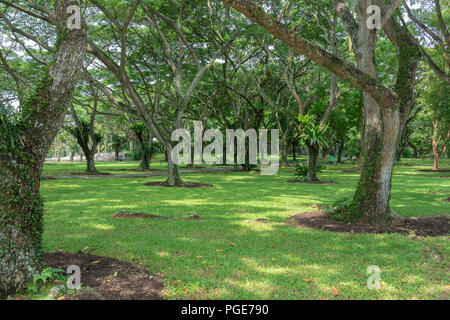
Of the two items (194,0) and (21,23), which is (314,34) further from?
(21,23)

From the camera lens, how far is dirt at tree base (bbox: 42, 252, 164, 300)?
3.43 metres

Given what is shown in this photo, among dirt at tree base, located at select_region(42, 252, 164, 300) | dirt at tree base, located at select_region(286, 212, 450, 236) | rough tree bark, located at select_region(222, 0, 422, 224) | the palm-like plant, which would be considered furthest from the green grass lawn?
the palm-like plant

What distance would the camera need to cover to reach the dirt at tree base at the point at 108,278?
3.43 metres

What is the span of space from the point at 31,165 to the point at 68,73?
128cm

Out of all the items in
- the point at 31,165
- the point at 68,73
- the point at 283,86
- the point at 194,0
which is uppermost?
the point at 194,0

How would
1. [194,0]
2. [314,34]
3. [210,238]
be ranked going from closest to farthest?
[210,238]
[194,0]
[314,34]

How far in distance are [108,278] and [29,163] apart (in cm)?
166

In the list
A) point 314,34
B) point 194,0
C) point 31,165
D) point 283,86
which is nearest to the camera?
point 31,165

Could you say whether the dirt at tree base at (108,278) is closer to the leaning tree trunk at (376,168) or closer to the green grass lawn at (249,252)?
the green grass lawn at (249,252)

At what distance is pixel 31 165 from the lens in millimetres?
3645

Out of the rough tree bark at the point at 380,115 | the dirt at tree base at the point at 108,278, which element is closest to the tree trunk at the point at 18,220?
the dirt at tree base at the point at 108,278

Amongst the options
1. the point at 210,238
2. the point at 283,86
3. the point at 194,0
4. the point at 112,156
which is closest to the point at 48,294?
the point at 210,238

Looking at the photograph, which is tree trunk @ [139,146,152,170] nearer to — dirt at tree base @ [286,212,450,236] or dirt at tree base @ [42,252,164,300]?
dirt at tree base @ [286,212,450,236]

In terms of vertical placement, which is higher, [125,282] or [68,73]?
[68,73]
